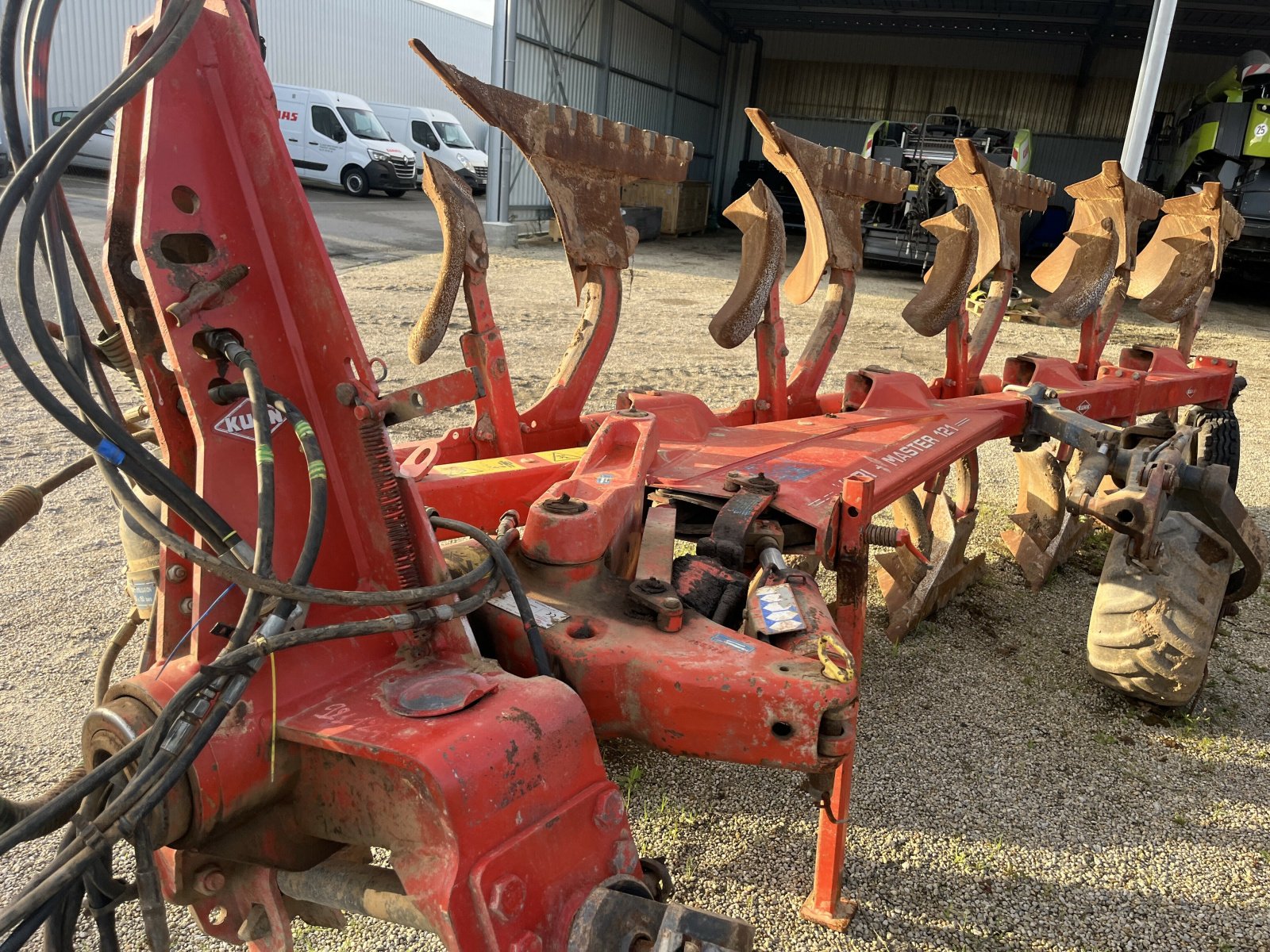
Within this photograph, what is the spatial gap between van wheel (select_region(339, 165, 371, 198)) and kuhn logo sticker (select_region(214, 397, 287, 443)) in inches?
742

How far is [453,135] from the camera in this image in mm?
22141

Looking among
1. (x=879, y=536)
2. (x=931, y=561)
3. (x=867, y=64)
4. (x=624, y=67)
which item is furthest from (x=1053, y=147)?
(x=879, y=536)

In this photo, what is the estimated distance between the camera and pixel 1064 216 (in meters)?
16.4

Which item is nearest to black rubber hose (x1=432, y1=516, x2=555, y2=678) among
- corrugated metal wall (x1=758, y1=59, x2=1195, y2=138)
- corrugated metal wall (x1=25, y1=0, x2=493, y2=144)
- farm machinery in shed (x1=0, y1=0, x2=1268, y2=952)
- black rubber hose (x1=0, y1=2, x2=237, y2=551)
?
farm machinery in shed (x1=0, y1=0, x2=1268, y2=952)

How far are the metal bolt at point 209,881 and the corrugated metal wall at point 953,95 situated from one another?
2122 centimetres

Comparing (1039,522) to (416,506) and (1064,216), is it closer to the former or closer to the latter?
(416,506)

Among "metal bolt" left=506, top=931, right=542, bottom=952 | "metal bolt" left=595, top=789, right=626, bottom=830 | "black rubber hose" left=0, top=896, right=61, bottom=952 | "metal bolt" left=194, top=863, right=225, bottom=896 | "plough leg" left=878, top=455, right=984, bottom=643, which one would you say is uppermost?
"metal bolt" left=595, top=789, right=626, bottom=830

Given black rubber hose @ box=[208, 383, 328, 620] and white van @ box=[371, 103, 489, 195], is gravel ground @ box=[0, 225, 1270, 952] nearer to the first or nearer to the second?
black rubber hose @ box=[208, 383, 328, 620]

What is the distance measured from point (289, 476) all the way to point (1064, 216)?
17.5 meters

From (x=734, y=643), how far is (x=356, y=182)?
19264mm

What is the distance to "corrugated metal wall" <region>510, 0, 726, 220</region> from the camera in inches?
531

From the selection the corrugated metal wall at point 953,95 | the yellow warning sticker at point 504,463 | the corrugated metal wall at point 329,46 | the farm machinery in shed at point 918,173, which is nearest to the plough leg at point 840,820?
the yellow warning sticker at point 504,463

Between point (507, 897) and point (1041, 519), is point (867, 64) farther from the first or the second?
point (507, 897)

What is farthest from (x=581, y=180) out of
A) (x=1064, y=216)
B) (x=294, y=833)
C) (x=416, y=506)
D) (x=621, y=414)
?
(x=1064, y=216)
